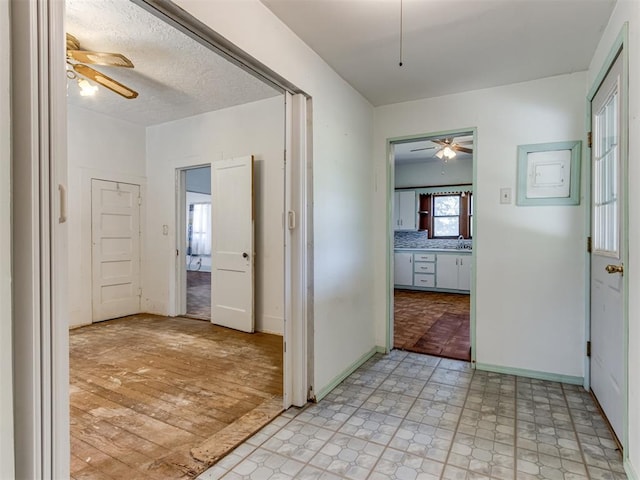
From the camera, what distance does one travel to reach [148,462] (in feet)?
5.61

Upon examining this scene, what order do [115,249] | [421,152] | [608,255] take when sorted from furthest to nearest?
[421,152]
[115,249]
[608,255]

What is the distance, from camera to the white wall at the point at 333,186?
1.89 meters

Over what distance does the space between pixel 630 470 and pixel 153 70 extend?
4.13 meters

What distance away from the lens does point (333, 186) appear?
2590 mm


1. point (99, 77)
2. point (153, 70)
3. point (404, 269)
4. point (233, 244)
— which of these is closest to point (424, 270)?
point (404, 269)

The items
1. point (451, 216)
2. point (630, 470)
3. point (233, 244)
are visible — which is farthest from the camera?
point (451, 216)

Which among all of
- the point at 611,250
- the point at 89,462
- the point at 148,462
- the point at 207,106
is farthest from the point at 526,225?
the point at 207,106

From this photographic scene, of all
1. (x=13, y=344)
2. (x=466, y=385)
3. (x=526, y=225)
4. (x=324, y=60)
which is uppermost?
(x=324, y=60)

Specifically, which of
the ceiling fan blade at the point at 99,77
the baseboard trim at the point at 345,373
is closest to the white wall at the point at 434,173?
the baseboard trim at the point at 345,373

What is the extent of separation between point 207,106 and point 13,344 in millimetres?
3619

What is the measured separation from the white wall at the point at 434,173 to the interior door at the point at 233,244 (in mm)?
4117
